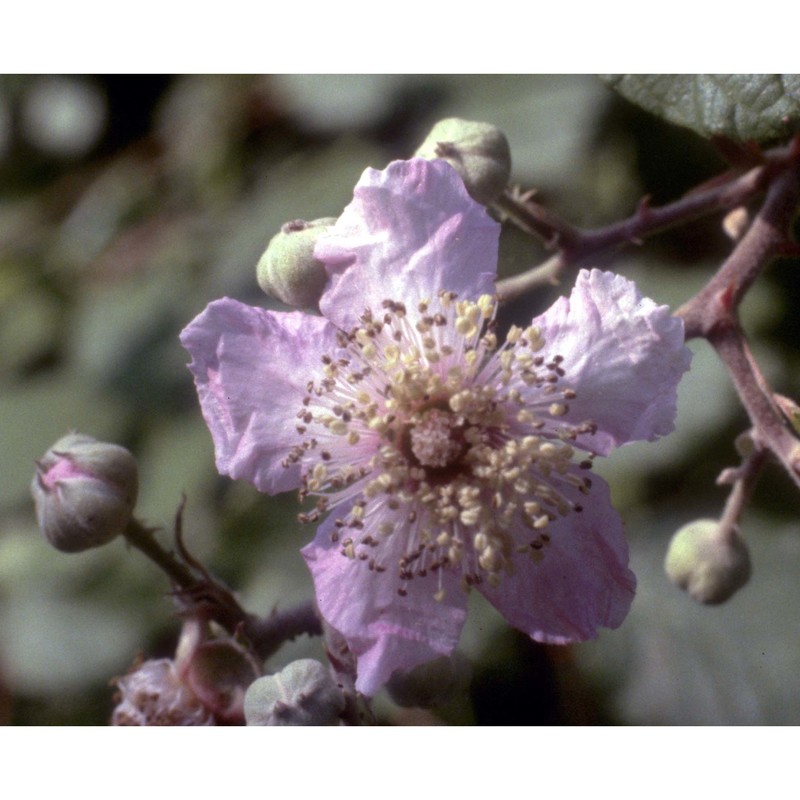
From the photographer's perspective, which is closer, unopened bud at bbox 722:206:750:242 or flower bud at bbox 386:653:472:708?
flower bud at bbox 386:653:472:708

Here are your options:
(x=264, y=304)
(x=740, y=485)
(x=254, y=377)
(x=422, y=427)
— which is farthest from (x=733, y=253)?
(x=264, y=304)

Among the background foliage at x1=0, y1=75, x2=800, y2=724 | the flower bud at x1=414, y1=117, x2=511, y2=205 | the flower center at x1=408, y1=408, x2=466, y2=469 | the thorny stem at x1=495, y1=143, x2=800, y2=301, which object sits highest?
the flower bud at x1=414, y1=117, x2=511, y2=205

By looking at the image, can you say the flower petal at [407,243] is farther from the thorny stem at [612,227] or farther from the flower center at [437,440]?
the thorny stem at [612,227]

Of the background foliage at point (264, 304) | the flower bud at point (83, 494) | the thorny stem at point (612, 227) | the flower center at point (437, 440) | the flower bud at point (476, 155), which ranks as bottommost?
the background foliage at point (264, 304)

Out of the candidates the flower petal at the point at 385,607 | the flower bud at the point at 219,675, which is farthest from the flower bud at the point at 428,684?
the flower bud at the point at 219,675

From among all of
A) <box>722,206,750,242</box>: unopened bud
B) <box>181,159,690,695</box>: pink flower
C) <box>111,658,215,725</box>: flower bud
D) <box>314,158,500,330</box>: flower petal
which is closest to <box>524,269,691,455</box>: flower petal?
<box>181,159,690,695</box>: pink flower

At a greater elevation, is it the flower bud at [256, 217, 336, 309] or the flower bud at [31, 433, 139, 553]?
the flower bud at [256, 217, 336, 309]

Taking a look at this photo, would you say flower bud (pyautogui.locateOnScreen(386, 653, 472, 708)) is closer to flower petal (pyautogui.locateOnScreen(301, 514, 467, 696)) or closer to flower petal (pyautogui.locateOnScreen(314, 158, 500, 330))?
flower petal (pyautogui.locateOnScreen(301, 514, 467, 696))
